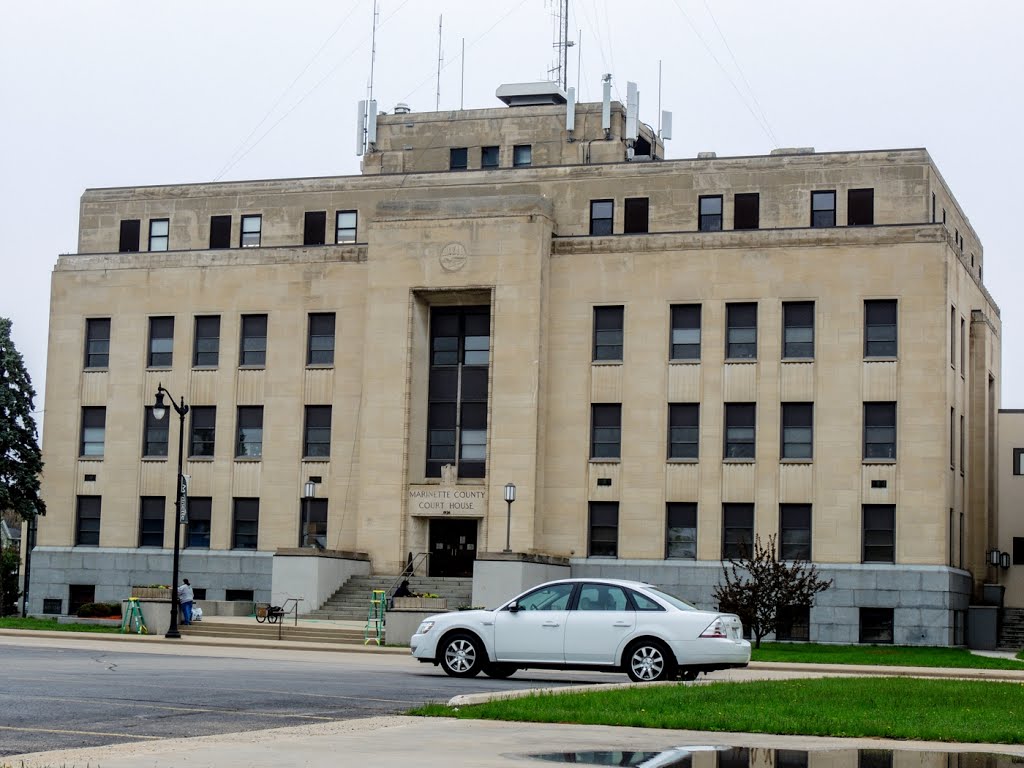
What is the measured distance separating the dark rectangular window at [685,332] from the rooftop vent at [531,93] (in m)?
16.0

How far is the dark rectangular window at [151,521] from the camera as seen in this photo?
57.8m

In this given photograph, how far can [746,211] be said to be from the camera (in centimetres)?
5550

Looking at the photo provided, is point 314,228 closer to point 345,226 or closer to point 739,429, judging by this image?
point 345,226

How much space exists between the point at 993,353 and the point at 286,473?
28379 millimetres

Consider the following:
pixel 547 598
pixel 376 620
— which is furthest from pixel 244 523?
pixel 547 598

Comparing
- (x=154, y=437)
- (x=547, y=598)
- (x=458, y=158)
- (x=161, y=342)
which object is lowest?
(x=547, y=598)

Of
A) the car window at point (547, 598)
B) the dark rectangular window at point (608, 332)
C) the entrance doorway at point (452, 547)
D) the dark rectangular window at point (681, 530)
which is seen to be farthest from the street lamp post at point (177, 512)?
the car window at point (547, 598)

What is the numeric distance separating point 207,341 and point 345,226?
7.03 m

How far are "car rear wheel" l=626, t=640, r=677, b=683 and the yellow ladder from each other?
17.0 meters

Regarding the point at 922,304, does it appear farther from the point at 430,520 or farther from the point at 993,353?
the point at 430,520

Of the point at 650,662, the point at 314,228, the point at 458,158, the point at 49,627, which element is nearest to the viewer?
Answer: the point at 650,662

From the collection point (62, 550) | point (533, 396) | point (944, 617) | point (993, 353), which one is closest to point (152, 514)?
point (62, 550)

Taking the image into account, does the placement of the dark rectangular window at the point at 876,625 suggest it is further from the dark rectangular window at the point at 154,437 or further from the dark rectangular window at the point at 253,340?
the dark rectangular window at the point at 154,437

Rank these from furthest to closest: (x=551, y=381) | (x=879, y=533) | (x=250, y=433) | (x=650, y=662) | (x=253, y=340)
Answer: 1. (x=253, y=340)
2. (x=250, y=433)
3. (x=551, y=381)
4. (x=879, y=533)
5. (x=650, y=662)
